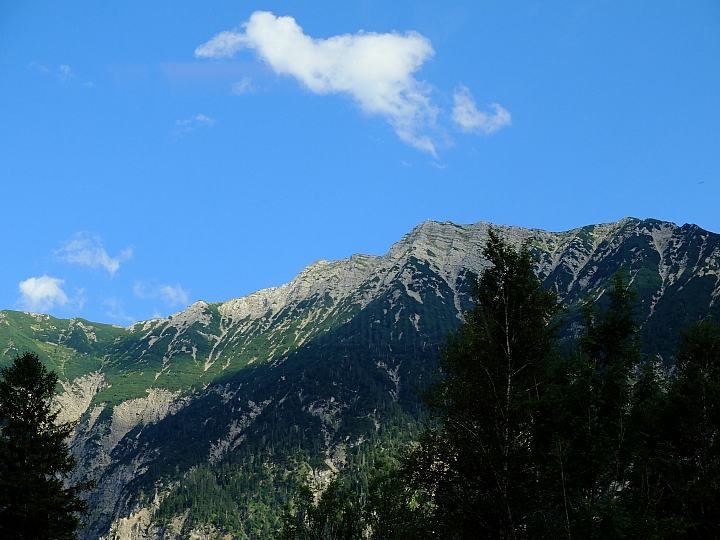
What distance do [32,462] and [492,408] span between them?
95.8ft

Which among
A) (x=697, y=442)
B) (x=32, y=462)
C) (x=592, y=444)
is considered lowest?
(x=32, y=462)

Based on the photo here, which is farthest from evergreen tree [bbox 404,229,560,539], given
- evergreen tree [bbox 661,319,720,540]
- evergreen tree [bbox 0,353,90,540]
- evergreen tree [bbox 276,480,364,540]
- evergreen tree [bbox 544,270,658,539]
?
evergreen tree [bbox 0,353,90,540]

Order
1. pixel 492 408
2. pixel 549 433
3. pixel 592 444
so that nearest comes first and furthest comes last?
pixel 492 408
pixel 549 433
pixel 592 444

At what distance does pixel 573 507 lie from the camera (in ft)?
81.8

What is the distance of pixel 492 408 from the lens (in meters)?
24.5

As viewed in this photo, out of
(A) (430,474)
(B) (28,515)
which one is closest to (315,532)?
(B) (28,515)

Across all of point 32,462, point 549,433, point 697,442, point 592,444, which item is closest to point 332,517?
point 32,462

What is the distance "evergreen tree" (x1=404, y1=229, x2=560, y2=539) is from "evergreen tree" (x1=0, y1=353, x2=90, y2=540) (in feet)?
76.0

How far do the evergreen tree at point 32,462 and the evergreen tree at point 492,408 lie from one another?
23.2 metres

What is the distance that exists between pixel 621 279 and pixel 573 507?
15.7 metres

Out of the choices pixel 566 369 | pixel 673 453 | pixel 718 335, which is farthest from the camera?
pixel 718 335

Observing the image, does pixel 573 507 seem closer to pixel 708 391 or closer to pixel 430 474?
pixel 430 474

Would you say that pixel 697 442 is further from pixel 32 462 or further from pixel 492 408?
pixel 32 462

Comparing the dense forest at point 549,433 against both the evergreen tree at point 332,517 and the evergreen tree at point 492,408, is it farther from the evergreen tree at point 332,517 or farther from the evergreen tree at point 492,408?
the evergreen tree at point 332,517
